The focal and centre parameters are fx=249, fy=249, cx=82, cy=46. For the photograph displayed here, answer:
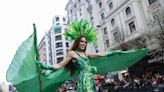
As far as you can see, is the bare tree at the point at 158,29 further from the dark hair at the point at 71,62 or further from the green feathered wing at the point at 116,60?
the dark hair at the point at 71,62

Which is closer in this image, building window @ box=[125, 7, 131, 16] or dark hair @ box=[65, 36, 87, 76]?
dark hair @ box=[65, 36, 87, 76]

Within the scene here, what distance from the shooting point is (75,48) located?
406cm

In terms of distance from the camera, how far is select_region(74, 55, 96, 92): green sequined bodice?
3.65m

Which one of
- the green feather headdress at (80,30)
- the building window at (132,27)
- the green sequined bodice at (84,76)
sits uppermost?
the building window at (132,27)

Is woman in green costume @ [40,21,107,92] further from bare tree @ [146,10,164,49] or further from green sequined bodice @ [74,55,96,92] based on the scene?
bare tree @ [146,10,164,49]

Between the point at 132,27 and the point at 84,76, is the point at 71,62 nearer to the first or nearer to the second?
the point at 84,76

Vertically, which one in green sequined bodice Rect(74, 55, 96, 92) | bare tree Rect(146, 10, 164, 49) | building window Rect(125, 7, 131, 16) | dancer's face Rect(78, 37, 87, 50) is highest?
building window Rect(125, 7, 131, 16)

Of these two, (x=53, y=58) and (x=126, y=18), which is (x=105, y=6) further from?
(x=53, y=58)

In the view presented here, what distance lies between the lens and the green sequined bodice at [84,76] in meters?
3.65

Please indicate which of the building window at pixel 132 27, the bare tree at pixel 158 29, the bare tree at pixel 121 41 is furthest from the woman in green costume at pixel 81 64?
the building window at pixel 132 27

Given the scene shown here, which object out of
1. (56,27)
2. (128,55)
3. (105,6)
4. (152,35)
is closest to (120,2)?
(105,6)

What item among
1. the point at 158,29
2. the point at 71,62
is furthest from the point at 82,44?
the point at 158,29

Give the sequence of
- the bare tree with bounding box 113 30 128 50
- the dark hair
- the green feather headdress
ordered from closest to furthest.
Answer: the dark hair → the green feather headdress → the bare tree with bounding box 113 30 128 50

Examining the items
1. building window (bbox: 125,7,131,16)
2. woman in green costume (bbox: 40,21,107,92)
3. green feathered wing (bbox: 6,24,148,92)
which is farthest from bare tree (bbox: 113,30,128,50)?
green feathered wing (bbox: 6,24,148,92)
